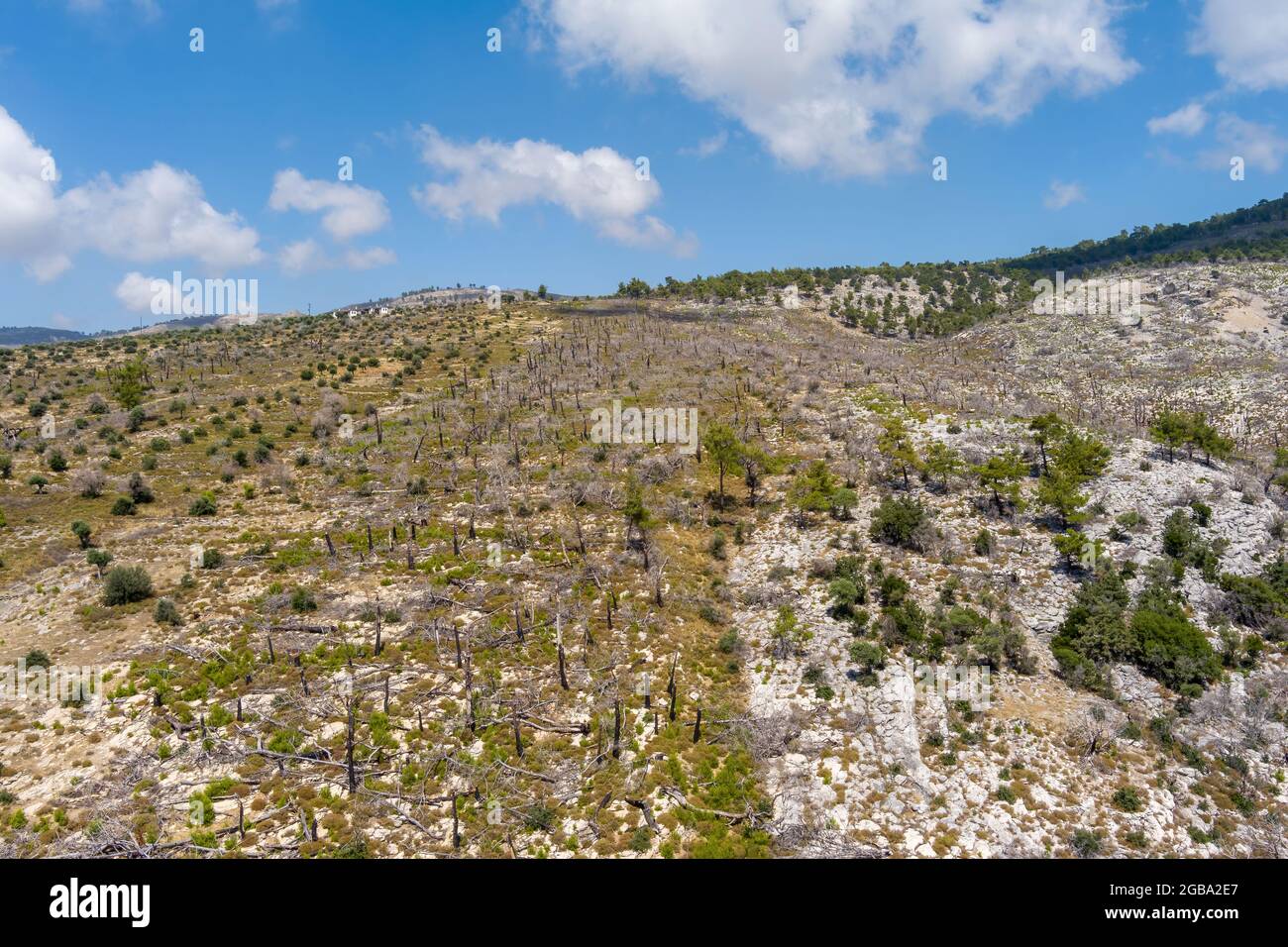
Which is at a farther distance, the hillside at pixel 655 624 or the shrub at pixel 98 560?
the shrub at pixel 98 560

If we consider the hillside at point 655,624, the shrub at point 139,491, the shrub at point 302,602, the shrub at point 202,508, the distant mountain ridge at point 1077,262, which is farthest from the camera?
the distant mountain ridge at point 1077,262

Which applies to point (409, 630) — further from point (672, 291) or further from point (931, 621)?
point (672, 291)

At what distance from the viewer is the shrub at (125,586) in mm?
22938

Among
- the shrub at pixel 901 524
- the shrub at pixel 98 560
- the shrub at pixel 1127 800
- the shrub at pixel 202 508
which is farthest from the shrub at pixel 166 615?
the shrub at pixel 1127 800

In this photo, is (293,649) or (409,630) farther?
(409,630)

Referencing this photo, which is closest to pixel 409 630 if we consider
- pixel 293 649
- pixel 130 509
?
pixel 293 649

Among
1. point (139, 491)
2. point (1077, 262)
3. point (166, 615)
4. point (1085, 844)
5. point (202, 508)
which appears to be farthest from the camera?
point (1077, 262)

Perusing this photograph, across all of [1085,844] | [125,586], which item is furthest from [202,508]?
[1085,844]

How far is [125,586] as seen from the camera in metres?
23.1

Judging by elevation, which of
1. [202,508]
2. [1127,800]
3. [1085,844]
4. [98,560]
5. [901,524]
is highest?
[202,508]

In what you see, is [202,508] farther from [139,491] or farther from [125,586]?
[125,586]

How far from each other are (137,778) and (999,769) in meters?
22.7

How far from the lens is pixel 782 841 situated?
14.7 metres

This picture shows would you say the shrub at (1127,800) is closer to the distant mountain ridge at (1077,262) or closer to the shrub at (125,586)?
the shrub at (125,586)
